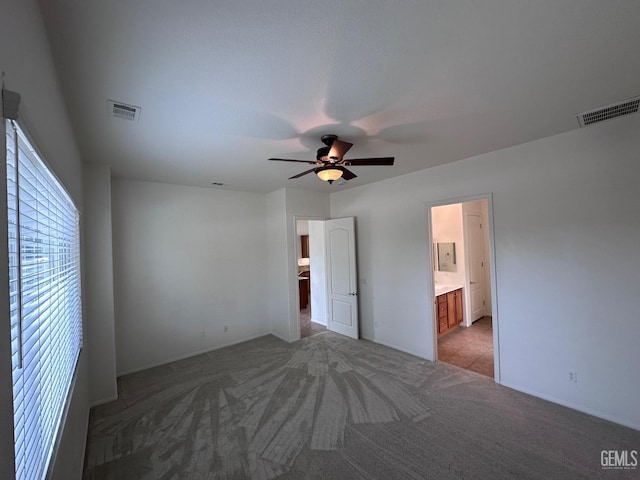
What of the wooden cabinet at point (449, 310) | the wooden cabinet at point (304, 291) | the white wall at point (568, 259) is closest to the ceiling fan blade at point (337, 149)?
the white wall at point (568, 259)

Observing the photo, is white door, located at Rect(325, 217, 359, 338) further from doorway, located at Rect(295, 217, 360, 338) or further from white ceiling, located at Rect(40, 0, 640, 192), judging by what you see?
white ceiling, located at Rect(40, 0, 640, 192)

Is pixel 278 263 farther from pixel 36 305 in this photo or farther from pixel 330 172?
pixel 36 305

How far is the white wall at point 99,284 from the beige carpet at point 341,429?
0.98 ft

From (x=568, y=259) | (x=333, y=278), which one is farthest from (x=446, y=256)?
(x=568, y=259)

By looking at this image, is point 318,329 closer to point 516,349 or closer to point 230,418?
point 230,418

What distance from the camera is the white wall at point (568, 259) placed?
93.7 inches

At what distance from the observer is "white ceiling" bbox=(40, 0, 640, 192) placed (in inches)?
49.7

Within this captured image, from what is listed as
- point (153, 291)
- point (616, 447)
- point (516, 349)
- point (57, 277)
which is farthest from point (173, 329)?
point (616, 447)

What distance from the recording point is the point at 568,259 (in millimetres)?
2666

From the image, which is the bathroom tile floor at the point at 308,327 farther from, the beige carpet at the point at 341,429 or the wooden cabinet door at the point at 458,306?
the wooden cabinet door at the point at 458,306

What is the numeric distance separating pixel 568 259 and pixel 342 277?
311 cm

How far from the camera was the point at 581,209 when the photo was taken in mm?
2588

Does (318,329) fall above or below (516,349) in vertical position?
below

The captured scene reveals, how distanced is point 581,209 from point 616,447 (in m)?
2.01
